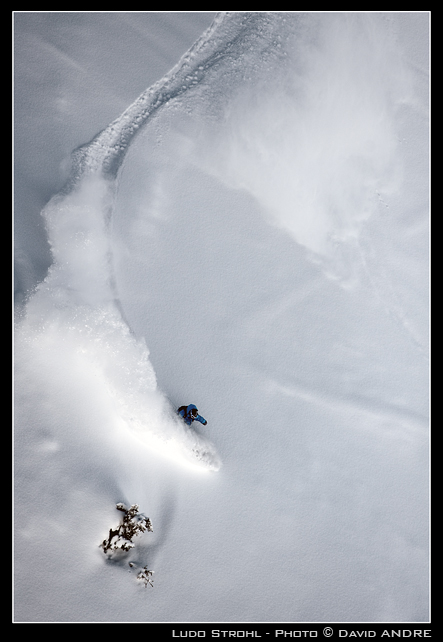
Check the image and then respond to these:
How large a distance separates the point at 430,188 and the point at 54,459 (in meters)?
4.47

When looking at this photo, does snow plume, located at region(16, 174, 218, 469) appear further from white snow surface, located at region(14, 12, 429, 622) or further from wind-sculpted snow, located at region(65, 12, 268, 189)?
wind-sculpted snow, located at region(65, 12, 268, 189)

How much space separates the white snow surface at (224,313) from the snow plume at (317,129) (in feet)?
0.08

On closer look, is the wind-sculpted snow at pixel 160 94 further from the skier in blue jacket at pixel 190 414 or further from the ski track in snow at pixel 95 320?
the skier in blue jacket at pixel 190 414

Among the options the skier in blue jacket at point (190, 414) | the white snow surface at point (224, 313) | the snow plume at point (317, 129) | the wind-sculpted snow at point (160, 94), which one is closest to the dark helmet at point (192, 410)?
the skier in blue jacket at point (190, 414)

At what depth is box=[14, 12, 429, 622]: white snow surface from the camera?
10.5 feet

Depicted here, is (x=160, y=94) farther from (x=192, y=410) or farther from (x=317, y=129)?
(x=192, y=410)

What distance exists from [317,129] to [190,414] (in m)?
3.12

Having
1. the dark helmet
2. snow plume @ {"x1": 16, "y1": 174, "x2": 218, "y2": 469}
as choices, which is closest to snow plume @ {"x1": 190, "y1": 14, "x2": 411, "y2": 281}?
snow plume @ {"x1": 16, "y1": 174, "x2": 218, "y2": 469}

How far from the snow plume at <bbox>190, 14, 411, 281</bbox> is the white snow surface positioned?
23 mm

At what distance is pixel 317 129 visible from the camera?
392 cm

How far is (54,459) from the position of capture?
10.4 feet

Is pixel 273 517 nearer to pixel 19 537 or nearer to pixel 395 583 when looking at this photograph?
pixel 395 583

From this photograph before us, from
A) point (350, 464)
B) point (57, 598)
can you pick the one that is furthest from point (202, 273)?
point (57, 598)

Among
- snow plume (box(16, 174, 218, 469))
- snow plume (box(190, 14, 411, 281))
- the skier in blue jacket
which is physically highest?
snow plume (box(190, 14, 411, 281))
